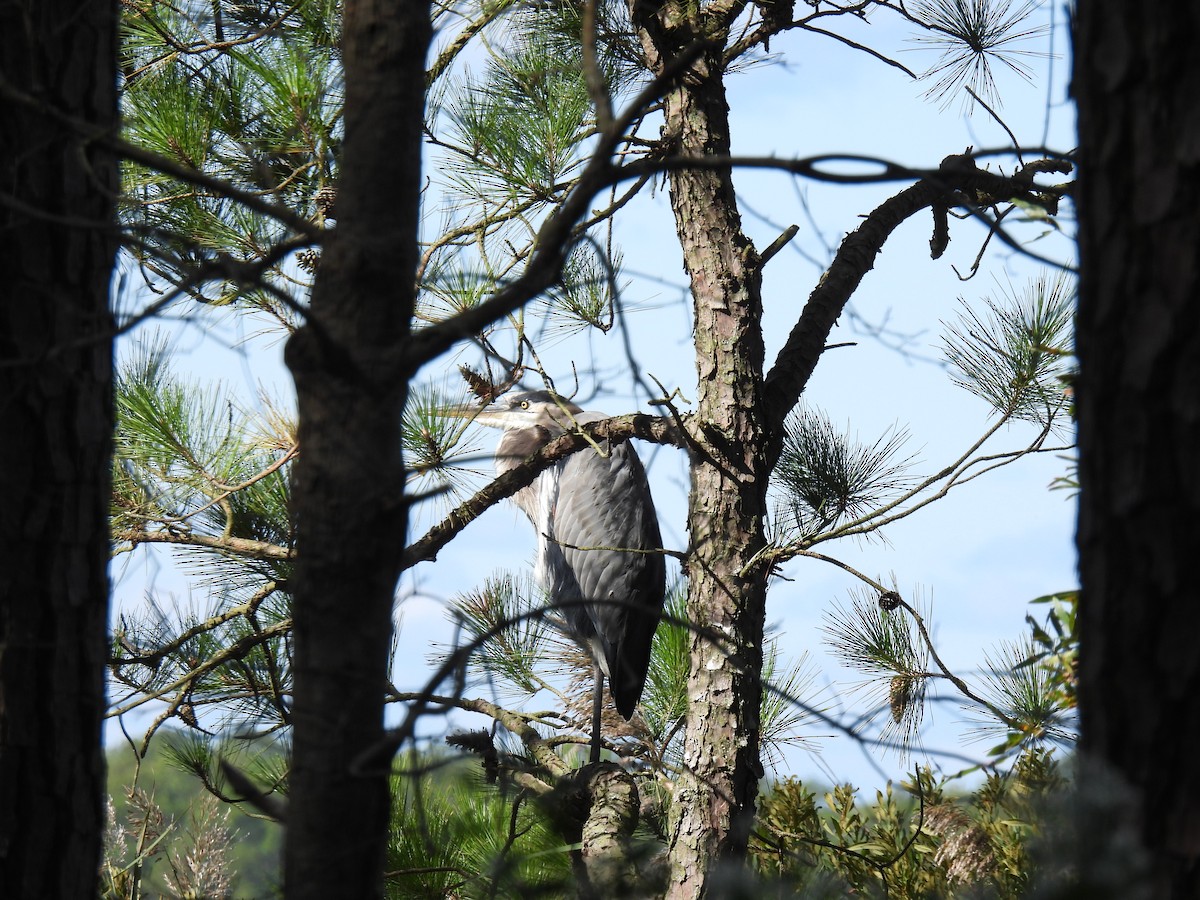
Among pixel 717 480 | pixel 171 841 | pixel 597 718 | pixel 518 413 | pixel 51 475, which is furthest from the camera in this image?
pixel 518 413

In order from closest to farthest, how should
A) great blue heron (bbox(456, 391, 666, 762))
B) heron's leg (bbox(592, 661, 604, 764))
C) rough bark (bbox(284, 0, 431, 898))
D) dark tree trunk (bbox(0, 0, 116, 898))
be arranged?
rough bark (bbox(284, 0, 431, 898)) → dark tree trunk (bbox(0, 0, 116, 898)) → heron's leg (bbox(592, 661, 604, 764)) → great blue heron (bbox(456, 391, 666, 762))

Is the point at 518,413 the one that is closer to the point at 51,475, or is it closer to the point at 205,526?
the point at 205,526

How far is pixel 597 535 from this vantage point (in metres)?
4.00

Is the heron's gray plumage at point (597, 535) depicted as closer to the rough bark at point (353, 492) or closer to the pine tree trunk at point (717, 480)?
the pine tree trunk at point (717, 480)

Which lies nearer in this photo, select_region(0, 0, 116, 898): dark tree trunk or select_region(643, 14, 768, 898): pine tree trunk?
select_region(0, 0, 116, 898): dark tree trunk

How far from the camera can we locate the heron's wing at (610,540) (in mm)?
3732

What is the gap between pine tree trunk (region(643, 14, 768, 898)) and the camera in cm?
237

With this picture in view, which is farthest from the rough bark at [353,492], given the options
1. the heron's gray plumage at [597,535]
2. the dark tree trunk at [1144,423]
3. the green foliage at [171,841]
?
the heron's gray plumage at [597,535]

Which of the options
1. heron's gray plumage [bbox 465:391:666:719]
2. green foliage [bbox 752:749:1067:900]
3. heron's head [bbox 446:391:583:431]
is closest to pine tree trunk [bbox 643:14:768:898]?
green foliage [bbox 752:749:1067:900]

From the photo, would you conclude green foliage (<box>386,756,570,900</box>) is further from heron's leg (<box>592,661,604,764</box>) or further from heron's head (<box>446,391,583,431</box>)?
heron's head (<box>446,391,583,431</box>)

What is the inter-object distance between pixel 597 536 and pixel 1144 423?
10.7ft

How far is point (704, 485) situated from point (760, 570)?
0.23m

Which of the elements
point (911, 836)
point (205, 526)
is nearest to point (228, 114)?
point (205, 526)

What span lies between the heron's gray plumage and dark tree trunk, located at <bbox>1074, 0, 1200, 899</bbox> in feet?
9.15
